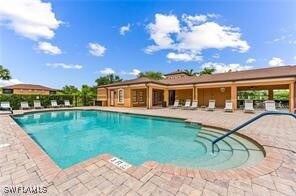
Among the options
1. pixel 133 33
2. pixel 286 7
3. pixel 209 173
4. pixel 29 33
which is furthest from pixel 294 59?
pixel 29 33

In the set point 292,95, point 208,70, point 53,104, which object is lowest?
point 53,104

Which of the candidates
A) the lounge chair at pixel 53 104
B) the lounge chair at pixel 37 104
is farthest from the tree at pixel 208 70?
the lounge chair at pixel 37 104

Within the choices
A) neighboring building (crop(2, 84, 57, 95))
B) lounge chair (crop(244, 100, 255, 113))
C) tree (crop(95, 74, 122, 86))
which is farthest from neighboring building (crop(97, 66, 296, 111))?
neighboring building (crop(2, 84, 57, 95))

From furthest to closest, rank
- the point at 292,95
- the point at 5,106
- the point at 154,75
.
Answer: the point at 154,75 < the point at 5,106 < the point at 292,95

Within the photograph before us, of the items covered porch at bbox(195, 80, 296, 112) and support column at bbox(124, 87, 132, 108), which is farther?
support column at bbox(124, 87, 132, 108)

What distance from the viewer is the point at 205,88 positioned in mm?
20531

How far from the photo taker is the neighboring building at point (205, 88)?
14.7 meters

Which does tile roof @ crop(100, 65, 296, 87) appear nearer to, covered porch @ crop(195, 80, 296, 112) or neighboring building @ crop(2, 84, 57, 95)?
covered porch @ crop(195, 80, 296, 112)

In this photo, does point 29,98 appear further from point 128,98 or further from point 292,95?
point 292,95

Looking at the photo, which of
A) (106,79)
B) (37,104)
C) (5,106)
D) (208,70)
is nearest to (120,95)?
(37,104)

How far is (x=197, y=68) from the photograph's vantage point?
44.0 m

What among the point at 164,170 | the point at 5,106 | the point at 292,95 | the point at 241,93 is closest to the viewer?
the point at 164,170

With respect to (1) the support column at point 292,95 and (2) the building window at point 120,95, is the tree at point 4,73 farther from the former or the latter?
(1) the support column at point 292,95

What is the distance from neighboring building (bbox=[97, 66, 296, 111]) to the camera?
48.2 feet
